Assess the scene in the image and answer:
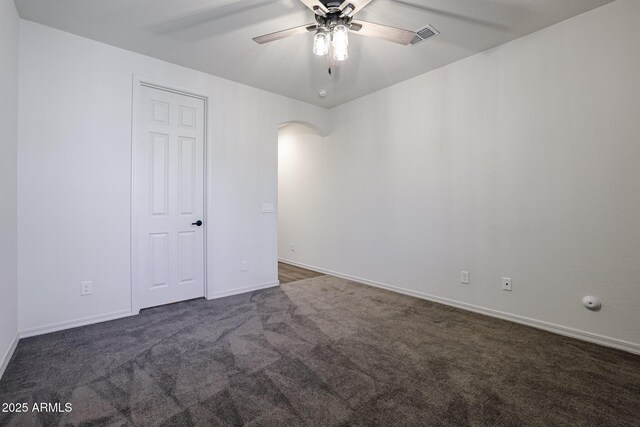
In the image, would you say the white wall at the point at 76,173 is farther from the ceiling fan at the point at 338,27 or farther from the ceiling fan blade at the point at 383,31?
the ceiling fan blade at the point at 383,31

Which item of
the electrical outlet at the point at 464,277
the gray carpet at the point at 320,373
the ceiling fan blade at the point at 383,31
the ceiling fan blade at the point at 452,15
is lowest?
the gray carpet at the point at 320,373

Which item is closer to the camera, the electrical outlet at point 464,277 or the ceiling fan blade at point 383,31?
the ceiling fan blade at point 383,31

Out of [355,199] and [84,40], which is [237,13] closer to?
[84,40]

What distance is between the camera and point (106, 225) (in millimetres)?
2844

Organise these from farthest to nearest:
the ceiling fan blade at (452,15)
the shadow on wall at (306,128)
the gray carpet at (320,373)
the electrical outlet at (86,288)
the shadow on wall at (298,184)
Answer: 1. the shadow on wall at (298,184)
2. the shadow on wall at (306,128)
3. the electrical outlet at (86,288)
4. the ceiling fan blade at (452,15)
5. the gray carpet at (320,373)

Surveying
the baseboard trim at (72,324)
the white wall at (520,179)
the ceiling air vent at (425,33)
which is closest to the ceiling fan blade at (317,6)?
the ceiling air vent at (425,33)

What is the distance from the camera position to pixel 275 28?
259 cm

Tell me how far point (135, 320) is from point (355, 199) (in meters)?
3.03

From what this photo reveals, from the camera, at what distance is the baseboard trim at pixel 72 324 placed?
2.48 metres

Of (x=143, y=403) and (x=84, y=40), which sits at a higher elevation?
(x=84, y=40)

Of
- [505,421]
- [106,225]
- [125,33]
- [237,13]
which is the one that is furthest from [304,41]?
[505,421]

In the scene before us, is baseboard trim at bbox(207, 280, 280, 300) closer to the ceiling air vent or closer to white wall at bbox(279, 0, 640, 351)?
white wall at bbox(279, 0, 640, 351)

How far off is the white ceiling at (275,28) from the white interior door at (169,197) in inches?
22.9

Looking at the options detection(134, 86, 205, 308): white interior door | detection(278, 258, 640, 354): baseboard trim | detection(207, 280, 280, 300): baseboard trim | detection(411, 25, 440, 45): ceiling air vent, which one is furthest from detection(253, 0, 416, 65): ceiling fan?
detection(207, 280, 280, 300): baseboard trim
